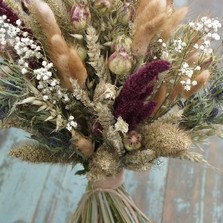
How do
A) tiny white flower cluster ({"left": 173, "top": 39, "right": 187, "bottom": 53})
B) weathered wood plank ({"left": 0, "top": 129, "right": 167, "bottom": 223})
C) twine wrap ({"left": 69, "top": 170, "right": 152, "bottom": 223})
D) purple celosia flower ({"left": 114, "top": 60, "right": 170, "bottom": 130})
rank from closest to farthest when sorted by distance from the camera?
purple celosia flower ({"left": 114, "top": 60, "right": 170, "bottom": 130}), tiny white flower cluster ({"left": 173, "top": 39, "right": 187, "bottom": 53}), twine wrap ({"left": 69, "top": 170, "right": 152, "bottom": 223}), weathered wood plank ({"left": 0, "top": 129, "right": 167, "bottom": 223})

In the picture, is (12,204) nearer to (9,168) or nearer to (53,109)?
(9,168)

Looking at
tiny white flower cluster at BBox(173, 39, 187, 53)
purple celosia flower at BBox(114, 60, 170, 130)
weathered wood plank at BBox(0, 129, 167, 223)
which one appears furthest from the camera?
weathered wood plank at BBox(0, 129, 167, 223)

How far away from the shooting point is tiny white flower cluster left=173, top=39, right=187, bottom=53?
29.5 inches

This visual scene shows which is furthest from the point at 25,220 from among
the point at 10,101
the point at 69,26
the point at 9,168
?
the point at 69,26

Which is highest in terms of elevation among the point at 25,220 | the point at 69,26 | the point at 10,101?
the point at 69,26

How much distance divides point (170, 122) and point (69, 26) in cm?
21

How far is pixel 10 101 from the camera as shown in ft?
2.49

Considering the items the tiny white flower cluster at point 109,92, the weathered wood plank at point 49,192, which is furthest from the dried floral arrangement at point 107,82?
the weathered wood plank at point 49,192

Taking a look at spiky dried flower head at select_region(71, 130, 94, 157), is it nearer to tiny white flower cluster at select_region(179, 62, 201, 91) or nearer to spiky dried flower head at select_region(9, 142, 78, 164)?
spiky dried flower head at select_region(9, 142, 78, 164)

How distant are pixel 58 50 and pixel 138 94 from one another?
121 mm

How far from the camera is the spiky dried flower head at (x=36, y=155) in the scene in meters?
0.82

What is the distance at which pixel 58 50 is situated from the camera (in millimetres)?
675

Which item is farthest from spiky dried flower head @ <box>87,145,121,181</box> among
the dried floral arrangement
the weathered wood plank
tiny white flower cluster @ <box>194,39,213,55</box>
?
the weathered wood plank

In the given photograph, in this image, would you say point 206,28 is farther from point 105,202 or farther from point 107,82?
point 105,202
